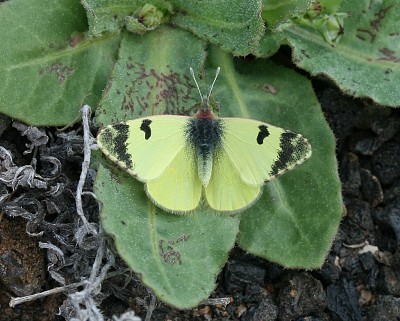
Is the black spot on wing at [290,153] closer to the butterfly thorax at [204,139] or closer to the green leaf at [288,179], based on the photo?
the butterfly thorax at [204,139]

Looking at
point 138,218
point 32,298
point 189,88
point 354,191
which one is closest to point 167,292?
point 138,218

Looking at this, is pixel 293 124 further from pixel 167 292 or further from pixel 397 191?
pixel 167 292

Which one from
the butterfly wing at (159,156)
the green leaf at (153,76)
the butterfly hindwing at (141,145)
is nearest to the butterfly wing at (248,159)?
the butterfly wing at (159,156)

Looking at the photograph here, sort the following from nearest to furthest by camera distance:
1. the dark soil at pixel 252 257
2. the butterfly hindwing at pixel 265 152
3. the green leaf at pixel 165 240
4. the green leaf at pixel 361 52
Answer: the green leaf at pixel 165 240 → the butterfly hindwing at pixel 265 152 → the dark soil at pixel 252 257 → the green leaf at pixel 361 52

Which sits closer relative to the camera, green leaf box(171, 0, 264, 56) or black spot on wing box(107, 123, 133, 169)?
black spot on wing box(107, 123, 133, 169)

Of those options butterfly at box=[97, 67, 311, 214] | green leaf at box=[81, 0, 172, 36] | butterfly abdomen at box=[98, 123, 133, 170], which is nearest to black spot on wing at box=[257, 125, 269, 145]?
butterfly at box=[97, 67, 311, 214]

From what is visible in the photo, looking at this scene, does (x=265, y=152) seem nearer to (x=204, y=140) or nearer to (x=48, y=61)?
(x=204, y=140)

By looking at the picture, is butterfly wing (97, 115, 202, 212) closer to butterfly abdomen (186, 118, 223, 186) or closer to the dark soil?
butterfly abdomen (186, 118, 223, 186)
